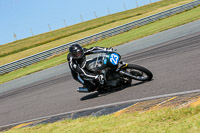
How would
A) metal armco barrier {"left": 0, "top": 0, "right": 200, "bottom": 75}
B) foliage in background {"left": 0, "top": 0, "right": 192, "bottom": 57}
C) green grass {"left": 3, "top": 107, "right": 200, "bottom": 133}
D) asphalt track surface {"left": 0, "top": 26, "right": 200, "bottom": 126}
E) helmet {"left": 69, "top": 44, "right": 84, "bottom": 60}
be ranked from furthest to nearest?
foliage in background {"left": 0, "top": 0, "right": 192, "bottom": 57} → metal armco barrier {"left": 0, "top": 0, "right": 200, "bottom": 75} → helmet {"left": 69, "top": 44, "right": 84, "bottom": 60} → asphalt track surface {"left": 0, "top": 26, "right": 200, "bottom": 126} → green grass {"left": 3, "top": 107, "right": 200, "bottom": 133}

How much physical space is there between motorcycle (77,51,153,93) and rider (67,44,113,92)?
0.44 ft

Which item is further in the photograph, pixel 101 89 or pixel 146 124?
pixel 101 89

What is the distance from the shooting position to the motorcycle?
803cm

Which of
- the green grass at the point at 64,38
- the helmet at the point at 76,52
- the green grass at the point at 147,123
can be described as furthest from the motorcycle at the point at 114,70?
the green grass at the point at 64,38

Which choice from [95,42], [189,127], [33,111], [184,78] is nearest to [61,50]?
[95,42]

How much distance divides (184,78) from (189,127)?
12.8 ft

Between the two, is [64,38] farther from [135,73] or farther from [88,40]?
[135,73]

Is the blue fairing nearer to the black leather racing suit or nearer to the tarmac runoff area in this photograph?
the black leather racing suit

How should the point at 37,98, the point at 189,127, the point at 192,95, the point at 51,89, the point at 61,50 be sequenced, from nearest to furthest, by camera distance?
the point at 189,127 → the point at 192,95 → the point at 37,98 → the point at 51,89 → the point at 61,50

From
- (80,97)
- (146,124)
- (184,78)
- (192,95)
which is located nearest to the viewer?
(146,124)

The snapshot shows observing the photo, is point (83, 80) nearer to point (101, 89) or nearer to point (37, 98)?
point (101, 89)

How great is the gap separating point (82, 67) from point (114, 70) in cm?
89

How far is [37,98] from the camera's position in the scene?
11586 mm

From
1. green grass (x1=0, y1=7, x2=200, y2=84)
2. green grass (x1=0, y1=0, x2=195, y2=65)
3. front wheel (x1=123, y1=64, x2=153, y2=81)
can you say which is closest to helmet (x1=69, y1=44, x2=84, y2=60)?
front wheel (x1=123, y1=64, x2=153, y2=81)
